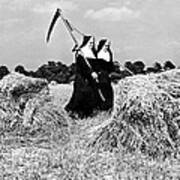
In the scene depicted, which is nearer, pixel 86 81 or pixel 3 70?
pixel 86 81

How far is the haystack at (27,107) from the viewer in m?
9.71

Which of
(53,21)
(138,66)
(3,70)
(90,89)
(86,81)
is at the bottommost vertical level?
(90,89)

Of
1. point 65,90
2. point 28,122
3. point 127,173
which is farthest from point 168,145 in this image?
point 65,90

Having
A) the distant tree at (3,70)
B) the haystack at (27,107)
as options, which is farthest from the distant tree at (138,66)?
the haystack at (27,107)

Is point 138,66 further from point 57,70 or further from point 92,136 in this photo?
point 92,136

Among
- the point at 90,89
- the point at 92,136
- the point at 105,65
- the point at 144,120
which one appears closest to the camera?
the point at 144,120

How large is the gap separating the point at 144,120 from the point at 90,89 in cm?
413

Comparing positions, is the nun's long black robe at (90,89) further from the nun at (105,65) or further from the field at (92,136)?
the field at (92,136)

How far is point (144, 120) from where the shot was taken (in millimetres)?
8297

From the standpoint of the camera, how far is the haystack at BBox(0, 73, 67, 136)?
971cm

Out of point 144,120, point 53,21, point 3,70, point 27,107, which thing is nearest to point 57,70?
point 3,70

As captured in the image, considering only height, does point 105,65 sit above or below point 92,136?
above

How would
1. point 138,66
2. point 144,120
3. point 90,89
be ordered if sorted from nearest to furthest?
point 144,120 < point 90,89 < point 138,66

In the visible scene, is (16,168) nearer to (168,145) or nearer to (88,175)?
(88,175)
